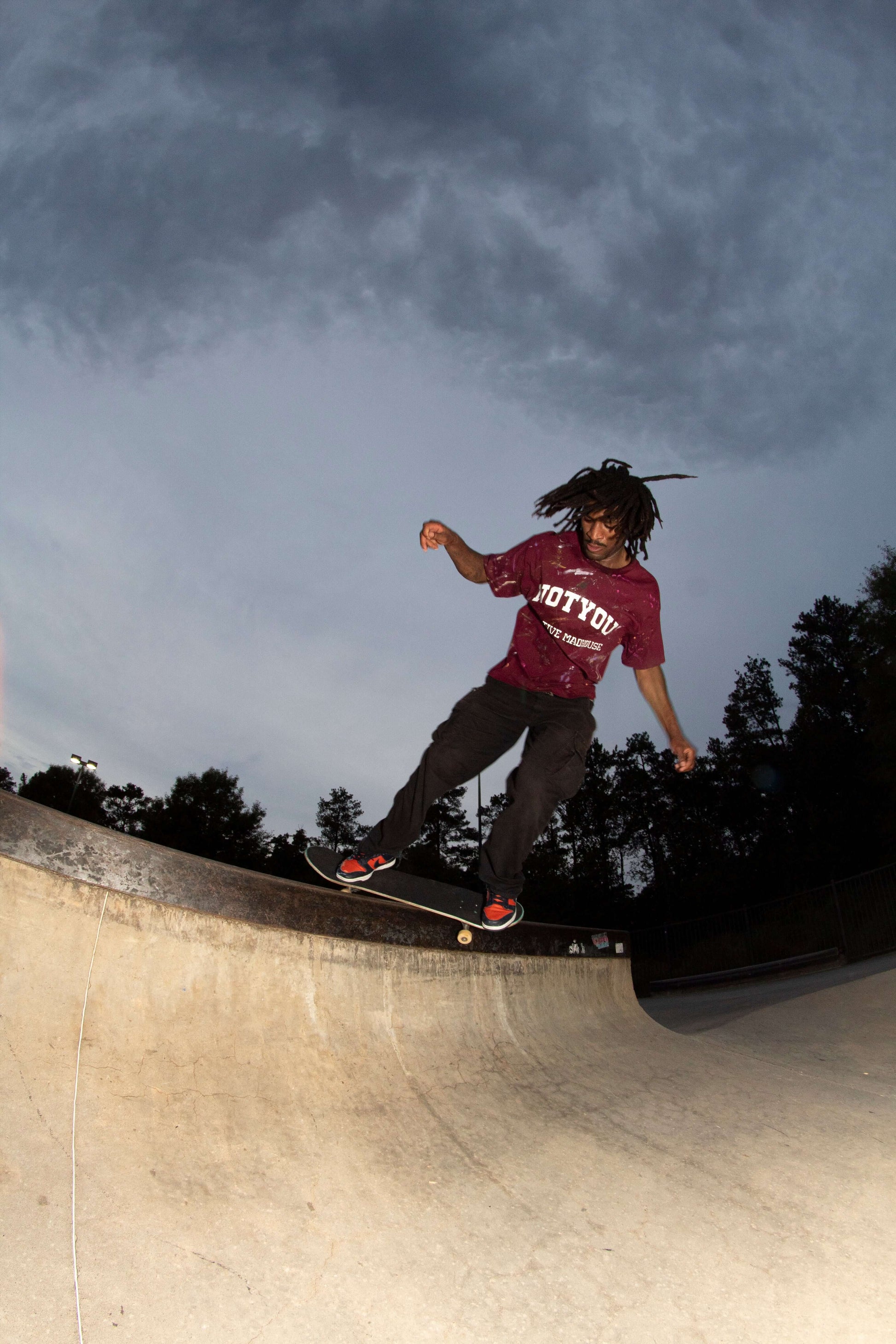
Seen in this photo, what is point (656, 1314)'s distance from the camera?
1.83 m

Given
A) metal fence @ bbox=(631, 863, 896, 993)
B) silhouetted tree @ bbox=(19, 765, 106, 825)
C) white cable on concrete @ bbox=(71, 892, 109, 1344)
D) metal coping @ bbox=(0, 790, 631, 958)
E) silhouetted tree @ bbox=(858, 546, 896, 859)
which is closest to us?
white cable on concrete @ bbox=(71, 892, 109, 1344)

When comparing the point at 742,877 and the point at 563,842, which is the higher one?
the point at 563,842

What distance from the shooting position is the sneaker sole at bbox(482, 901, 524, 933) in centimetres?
396

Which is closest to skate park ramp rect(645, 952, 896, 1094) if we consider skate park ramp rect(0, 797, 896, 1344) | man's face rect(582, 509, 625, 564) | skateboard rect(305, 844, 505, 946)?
skate park ramp rect(0, 797, 896, 1344)

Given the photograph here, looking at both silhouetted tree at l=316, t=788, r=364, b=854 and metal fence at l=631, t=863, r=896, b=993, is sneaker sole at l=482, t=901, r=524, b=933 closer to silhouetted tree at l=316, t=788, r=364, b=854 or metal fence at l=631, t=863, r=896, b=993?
metal fence at l=631, t=863, r=896, b=993

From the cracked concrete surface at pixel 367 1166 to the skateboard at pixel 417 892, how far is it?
0.38 meters

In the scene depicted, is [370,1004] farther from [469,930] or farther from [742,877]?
[742,877]

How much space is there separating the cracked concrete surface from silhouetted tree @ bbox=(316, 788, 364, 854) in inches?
2337

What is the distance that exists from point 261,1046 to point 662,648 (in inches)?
118

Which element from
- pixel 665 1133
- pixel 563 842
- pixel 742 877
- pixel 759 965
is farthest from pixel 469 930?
pixel 563 842

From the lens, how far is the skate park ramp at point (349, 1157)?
178 centimetres

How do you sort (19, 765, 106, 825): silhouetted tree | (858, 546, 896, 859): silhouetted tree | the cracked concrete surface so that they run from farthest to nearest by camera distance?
(19, 765, 106, 825): silhouetted tree
(858, 546, 896, 859): silhouetted tree
the cracked concrete surface

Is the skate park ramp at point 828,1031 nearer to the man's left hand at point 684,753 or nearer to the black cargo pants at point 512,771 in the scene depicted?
the man's left hand at point 684,753

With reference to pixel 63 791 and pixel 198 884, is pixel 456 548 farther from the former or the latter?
pixel 63 791
